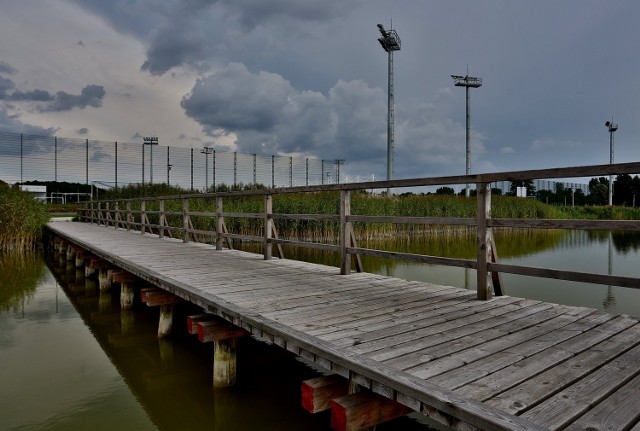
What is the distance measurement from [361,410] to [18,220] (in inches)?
674

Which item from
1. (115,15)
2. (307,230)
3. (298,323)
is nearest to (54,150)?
(115,15)

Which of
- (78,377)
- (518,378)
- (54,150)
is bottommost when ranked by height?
(78,377)

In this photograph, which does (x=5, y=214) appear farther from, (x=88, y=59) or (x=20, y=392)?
(x=20, y=392)

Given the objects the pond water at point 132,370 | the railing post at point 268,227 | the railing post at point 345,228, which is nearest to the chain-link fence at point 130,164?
the pond water at point 132,370

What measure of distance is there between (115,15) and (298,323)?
14.4 meters

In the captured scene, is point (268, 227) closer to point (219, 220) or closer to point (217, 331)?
point (219, 220)

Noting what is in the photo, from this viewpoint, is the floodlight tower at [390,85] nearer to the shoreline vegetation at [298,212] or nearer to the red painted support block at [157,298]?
the shoreline vegetation at [298,212]

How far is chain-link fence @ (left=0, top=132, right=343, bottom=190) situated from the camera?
36.3 meters

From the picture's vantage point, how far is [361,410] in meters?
2.37

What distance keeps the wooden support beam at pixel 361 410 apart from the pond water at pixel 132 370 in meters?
1.07

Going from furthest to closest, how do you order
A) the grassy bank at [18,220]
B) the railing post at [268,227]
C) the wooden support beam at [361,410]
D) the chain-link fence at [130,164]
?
the chain-link fence at [130,164]
the grassy bank at [18,220]
the railing post at [268,227]
the wooden support beam at [361,410]

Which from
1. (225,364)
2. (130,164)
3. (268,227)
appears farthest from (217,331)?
(130,164)

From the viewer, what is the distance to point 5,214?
1534 cm

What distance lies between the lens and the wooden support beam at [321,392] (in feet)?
8.62
